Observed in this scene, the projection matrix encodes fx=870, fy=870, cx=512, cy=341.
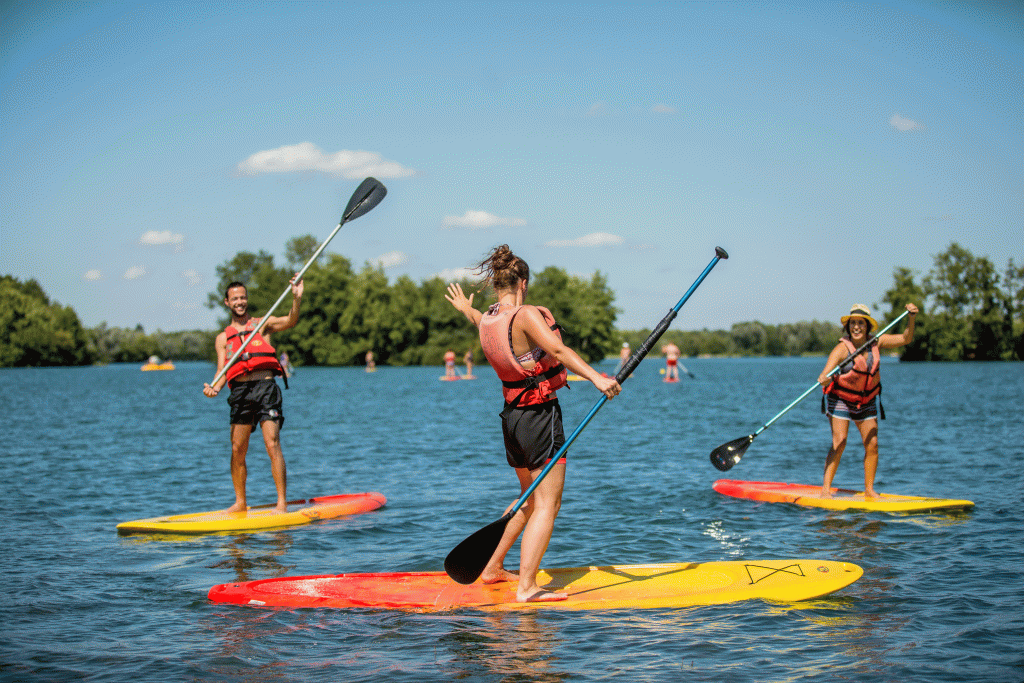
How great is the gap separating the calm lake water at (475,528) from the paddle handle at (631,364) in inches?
35.5

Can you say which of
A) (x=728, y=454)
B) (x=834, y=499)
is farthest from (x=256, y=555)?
(x=834, y=499)

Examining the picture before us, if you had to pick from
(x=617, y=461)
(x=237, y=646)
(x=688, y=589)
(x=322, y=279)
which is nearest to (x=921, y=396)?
(x=617, y=461)

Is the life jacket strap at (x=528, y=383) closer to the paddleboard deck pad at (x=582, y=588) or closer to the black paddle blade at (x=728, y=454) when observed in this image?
the paddleboard deck pad at (x=582, y=588)

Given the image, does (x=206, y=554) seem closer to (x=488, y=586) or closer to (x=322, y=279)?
(x=488, y=586)

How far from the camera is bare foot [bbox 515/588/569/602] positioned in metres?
5.96

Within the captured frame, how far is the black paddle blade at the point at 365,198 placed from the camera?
8.62 metres

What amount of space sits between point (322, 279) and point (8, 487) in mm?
72978

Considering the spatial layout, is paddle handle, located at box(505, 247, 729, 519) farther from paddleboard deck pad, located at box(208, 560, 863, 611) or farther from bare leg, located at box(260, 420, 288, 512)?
bare leg, located at box(260, 420, 288, 512)

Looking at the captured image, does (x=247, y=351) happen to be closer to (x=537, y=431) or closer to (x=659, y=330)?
(x=537, y=431)

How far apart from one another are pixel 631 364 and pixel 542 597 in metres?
1.81

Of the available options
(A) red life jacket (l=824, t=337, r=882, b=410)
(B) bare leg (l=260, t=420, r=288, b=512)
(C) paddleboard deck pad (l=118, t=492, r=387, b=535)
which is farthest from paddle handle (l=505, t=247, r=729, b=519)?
(A) red life jacket (l=824, t=337, r=882, b=410)

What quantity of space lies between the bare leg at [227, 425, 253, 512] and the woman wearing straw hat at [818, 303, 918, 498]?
242 inches

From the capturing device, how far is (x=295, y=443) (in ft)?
61.5

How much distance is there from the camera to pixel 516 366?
18.3 ft
